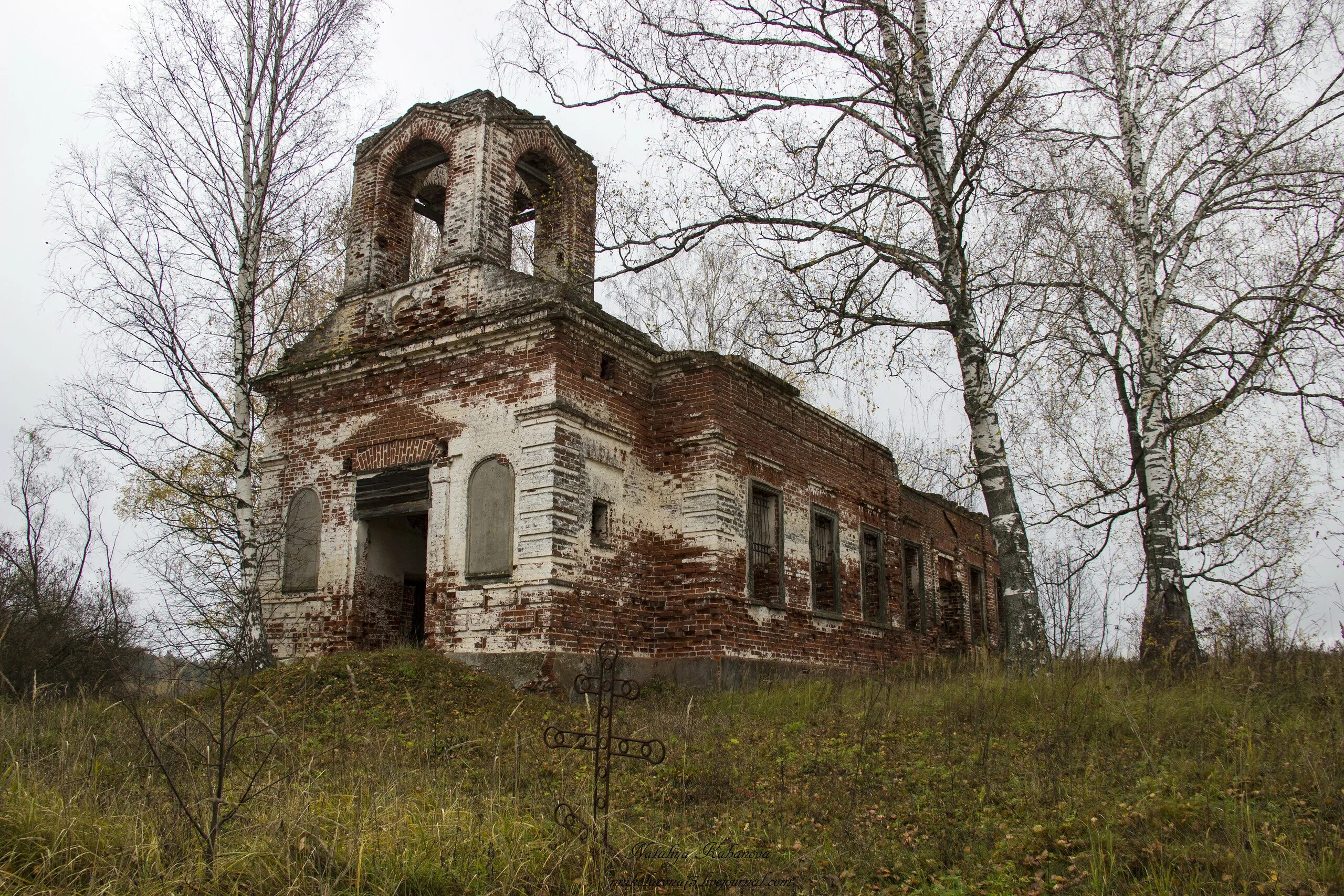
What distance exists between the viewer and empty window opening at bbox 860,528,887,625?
55.6ft

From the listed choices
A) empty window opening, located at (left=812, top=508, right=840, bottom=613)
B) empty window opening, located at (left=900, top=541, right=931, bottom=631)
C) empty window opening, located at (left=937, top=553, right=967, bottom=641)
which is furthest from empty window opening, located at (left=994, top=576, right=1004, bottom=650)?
empty window opening, located at (left=812, top=508, right=840, bottom=613)

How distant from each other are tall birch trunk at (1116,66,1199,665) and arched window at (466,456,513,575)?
24.5 feet

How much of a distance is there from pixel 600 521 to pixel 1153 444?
7.06 m

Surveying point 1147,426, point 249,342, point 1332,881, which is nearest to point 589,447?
point 249,342

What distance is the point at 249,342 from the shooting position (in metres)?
14.5

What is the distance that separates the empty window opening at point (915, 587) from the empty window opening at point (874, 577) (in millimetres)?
1365

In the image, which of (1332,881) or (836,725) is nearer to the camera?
(1332,881)

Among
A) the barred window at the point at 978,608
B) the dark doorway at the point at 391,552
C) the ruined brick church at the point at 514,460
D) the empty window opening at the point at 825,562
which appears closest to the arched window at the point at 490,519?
the ruined brick church at the point at 514,460

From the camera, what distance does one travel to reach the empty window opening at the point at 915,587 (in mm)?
19062

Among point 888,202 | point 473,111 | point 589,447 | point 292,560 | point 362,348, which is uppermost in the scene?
point 473,111

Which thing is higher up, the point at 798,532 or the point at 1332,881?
the point at 798,532

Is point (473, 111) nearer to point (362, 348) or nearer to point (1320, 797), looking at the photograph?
point (362, 348)

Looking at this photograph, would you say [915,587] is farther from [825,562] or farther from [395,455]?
[395,455]

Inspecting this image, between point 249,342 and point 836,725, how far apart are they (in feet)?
35.6
